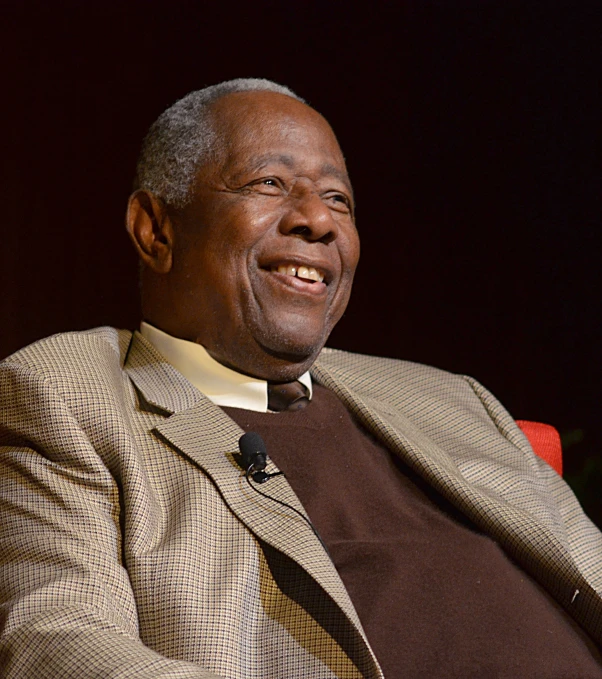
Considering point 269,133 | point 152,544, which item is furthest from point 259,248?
point 152,544

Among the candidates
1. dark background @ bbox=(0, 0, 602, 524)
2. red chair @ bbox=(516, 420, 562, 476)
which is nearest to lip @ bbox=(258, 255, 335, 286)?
red chair @ bbox=(516, 420, 562, 476)

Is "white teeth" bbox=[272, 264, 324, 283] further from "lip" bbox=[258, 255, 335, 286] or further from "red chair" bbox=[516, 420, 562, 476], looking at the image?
"red chair" bbox=[516, 420, 562, 476]

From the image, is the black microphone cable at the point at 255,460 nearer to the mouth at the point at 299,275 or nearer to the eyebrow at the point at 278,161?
the mouth at the point at 299,275

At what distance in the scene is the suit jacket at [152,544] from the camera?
132 centimetres

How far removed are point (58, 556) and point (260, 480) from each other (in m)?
0.38

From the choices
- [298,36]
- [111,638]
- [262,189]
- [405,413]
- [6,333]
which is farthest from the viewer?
[298,36]

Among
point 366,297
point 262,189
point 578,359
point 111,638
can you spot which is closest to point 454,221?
point 366,297

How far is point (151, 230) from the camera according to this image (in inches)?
80.4

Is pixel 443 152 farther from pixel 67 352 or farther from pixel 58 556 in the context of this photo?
pixel 58 556

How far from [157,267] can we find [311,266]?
339 mm

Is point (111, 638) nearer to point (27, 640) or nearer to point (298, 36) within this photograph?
point (27, 640)

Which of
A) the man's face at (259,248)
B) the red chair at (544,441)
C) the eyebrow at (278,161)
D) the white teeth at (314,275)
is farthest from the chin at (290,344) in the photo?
the red chair at (544,441)

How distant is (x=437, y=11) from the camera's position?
3.12 meters

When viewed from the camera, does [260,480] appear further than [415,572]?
No
